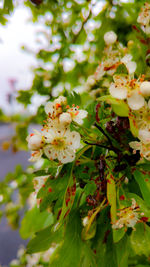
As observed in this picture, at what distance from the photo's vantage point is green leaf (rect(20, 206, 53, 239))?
0.83 m

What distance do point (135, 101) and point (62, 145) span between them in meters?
0.17

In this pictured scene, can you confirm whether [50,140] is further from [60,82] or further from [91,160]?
[60,82]

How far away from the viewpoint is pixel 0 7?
2.49 feet

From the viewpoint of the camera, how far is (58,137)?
50 centimetres

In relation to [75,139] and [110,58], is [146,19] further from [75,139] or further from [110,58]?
[75,139]

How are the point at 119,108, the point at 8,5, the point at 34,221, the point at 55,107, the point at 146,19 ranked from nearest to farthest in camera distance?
1. the point at 119,108
2. the point at 55,107
3. the point at 146,19
4. the point at 8,5
5. the point at 34,221

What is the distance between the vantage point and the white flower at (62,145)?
0.48 metres

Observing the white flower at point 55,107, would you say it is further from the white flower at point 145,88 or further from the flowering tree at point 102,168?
the white flower at point 145,88

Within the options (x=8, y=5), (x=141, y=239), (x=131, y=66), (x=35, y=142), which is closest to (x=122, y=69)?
(x=131, y=66)

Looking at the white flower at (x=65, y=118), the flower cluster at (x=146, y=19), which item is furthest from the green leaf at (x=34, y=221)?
the flower cluster at (x=146, y=19)

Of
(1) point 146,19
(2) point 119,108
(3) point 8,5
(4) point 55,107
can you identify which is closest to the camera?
(2) point 119,108

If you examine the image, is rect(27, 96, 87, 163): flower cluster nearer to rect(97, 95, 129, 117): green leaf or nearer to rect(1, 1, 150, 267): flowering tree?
rect(1, 1, 150, 267): flowering tree

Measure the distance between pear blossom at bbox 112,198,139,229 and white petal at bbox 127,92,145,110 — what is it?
0.18 metres

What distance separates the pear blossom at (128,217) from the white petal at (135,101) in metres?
0.18
